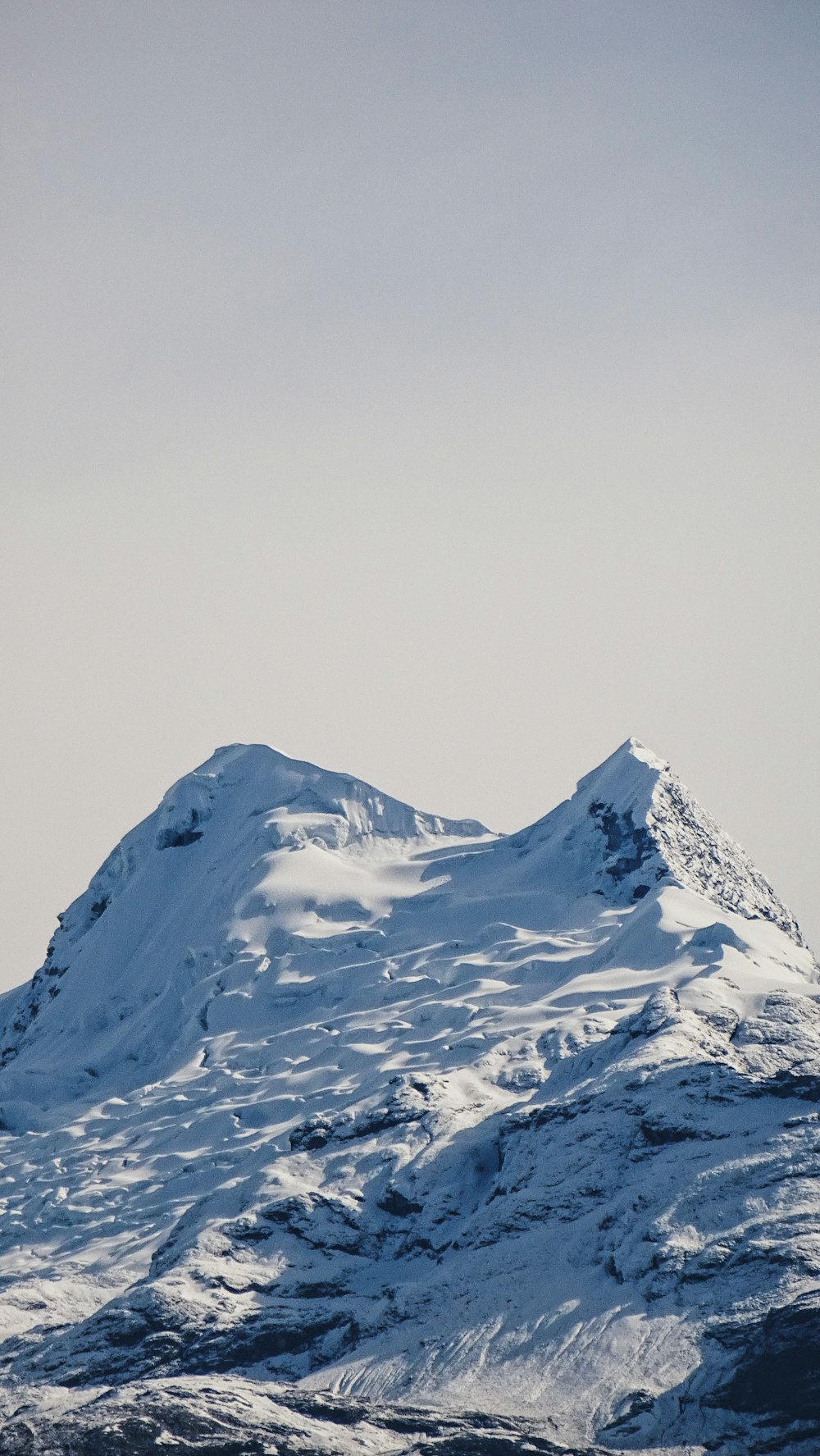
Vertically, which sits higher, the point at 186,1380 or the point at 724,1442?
the point at 186,1380

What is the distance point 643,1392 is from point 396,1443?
2168cm

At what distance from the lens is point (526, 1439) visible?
18200 centimetres

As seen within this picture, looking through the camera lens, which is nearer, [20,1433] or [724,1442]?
[724,1442]

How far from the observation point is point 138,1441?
Result: 18362 cm

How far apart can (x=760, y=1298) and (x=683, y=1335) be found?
306 inches

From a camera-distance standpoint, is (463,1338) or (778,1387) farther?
(463,1338)

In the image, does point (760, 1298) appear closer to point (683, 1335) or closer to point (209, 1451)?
point (683, 1335)

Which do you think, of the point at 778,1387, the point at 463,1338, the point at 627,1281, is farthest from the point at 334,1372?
the point at 778,1387

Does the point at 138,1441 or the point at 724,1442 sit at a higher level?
the point at 138,1441

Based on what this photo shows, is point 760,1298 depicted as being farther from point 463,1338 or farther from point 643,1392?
point 463,1338

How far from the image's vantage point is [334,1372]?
199 m

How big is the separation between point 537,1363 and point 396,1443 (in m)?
16.3

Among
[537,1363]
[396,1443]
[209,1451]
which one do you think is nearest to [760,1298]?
[537,1363]

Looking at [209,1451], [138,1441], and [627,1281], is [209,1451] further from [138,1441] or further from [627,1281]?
[627,1281]
